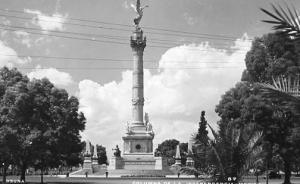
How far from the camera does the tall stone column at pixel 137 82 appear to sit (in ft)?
299

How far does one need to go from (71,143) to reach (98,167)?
4081 cm

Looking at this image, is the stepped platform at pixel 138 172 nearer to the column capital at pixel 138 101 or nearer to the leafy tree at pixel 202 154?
the column capital at pixel 138 101

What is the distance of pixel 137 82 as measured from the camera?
91500 mm

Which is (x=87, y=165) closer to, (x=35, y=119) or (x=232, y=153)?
(x=35, y=119)

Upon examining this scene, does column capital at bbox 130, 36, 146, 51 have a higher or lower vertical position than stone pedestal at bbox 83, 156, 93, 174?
higher

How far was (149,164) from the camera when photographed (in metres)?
85.9

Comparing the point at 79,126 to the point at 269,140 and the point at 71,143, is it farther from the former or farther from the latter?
the point at 269,140

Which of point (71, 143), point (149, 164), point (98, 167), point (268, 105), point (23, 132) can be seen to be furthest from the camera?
point (98, 167)

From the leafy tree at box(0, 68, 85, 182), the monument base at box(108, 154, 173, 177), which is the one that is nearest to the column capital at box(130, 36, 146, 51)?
the monument base at box(108, 154, 173, 177)

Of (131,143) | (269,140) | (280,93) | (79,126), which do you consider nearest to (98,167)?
(131,143)

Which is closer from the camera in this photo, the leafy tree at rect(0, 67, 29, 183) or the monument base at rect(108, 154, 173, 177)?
the leafy tree at rect(0, 67, 29, 183)

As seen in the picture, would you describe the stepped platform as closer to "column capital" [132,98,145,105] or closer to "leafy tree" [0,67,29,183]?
"column capital" [132,98,145,105]

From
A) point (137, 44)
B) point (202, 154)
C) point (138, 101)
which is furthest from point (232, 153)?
point (137, 44)

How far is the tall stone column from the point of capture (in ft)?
299
